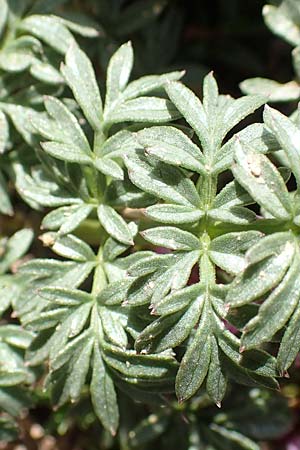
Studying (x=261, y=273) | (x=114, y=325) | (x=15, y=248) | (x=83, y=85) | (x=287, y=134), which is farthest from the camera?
(x=15, y=248)

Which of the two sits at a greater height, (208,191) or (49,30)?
(49,30)

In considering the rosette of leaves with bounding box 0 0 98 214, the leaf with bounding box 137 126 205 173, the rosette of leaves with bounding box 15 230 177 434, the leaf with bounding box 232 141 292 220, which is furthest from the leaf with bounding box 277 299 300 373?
the rosette of leaves with bounding box 0 0 98 214

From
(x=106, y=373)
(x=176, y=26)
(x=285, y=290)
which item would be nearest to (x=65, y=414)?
(x=106, y=373)

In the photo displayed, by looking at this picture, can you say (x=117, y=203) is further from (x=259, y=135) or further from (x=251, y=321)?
(x=251, y=321)

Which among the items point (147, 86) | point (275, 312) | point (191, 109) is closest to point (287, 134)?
point (191, 109)

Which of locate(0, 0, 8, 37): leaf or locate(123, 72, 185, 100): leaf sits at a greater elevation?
locate(0, 0, 8, 37): leaf

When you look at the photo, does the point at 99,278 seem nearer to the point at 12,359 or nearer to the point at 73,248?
the point at 73,248

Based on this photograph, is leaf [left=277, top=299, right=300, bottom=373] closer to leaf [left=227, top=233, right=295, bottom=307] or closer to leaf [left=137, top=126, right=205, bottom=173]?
leaf [left=227, top=233, right=295, bottom=307]
